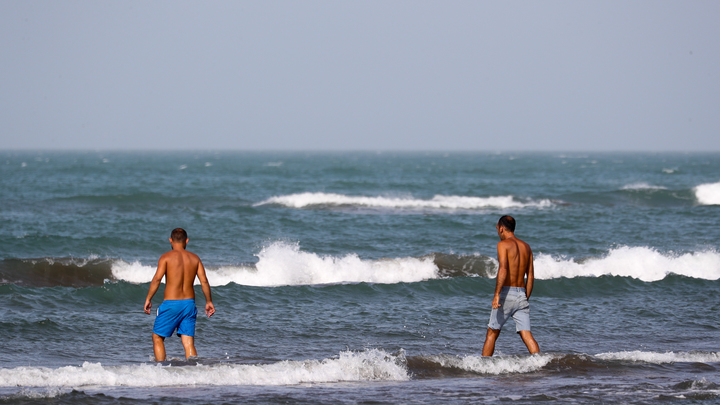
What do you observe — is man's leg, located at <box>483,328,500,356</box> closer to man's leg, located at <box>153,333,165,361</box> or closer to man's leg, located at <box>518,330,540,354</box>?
man's leg, located at <box>518,330,540,354</box>

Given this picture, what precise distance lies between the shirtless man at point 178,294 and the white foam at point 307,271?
23.4ft

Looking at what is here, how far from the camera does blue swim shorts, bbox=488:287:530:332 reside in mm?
7637

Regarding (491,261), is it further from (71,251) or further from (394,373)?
(71,251)

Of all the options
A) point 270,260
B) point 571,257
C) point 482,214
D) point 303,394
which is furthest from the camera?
point 482,214

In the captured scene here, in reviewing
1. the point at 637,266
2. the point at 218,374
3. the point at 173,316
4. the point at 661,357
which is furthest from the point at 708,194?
the point at 173,316

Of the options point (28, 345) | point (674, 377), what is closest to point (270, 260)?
point (28, 345)

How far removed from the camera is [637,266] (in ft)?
53.4

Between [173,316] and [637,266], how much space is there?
1237 centimetres

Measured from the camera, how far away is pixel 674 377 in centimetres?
746

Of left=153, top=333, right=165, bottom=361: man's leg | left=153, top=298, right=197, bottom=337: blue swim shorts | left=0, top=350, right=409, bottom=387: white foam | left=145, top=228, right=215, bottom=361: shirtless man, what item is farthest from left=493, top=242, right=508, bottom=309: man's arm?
left=153, top=333, right=165, bottom=361: man's leg

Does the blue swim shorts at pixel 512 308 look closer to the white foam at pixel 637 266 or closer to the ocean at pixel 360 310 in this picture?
the ocean at pixel 360 310

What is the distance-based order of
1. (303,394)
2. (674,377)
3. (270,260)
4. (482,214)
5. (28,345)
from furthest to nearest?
(482,214) → (270,260) → (28,345) → (674,377) → (303,394)

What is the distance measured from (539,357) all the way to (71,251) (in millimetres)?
13632

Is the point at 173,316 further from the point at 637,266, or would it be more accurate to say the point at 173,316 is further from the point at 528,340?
the point at 637,266
